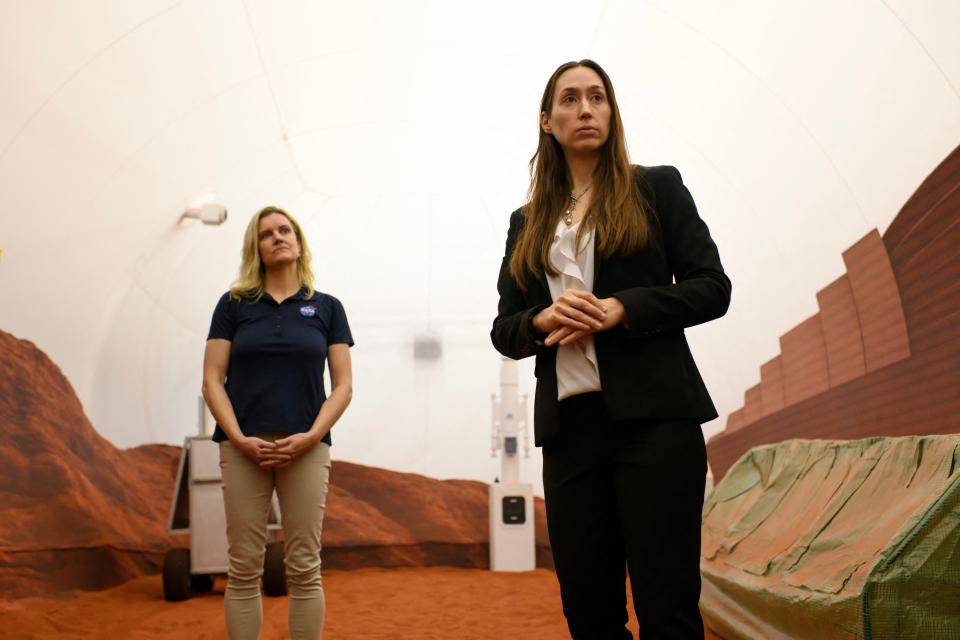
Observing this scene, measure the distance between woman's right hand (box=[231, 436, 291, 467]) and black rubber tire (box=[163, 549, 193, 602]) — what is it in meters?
3.02

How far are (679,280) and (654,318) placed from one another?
0.14 m

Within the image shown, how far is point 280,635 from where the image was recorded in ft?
11.8

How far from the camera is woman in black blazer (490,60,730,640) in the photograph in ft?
3.83

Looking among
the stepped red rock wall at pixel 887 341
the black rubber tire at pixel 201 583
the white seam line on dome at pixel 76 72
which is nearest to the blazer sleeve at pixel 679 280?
the stepped red rock wall at pixel 887 341

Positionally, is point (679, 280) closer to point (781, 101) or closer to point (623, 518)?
point (623, 518)

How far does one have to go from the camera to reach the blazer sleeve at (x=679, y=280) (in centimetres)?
123

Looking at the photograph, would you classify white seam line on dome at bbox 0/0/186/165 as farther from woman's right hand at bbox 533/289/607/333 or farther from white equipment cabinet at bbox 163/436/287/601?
woman's right hand at bbox 533/289/607/333

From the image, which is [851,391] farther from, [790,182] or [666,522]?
[666,522]

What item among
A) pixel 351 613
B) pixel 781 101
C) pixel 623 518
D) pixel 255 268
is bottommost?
pixel 351 613

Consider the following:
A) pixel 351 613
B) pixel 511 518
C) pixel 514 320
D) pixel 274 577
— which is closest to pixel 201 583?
pixel 274 577

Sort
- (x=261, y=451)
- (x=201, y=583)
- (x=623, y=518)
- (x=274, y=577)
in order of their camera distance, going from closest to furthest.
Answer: (x=623, y=518) < (x=261, y=451) < (x=274, y=577) < (x=201, y=583)

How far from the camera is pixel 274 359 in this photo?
2402 mm

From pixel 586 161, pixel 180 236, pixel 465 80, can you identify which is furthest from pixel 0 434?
pixel 586 161

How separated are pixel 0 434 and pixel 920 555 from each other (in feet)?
15.8
